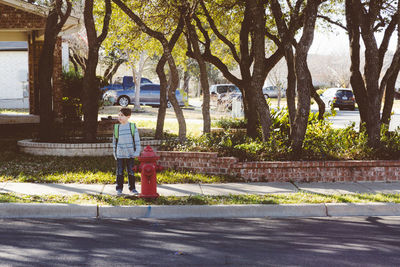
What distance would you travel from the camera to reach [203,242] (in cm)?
551

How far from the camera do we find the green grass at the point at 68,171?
8.57 metres

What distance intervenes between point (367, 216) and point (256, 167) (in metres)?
2.47

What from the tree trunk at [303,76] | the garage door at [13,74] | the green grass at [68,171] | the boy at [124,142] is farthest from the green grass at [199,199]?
the garage door at [13,74]

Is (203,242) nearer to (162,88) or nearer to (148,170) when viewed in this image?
(148,170)

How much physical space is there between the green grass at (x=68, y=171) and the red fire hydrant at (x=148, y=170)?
Result: 1337mm

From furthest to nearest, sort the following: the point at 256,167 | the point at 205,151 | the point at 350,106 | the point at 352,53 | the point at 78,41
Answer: the point at 350,106
the point at 78,41
the point at 352,53
the point at 205,151
the point at 256,167

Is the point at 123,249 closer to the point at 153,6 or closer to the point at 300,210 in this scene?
the point at 300,210

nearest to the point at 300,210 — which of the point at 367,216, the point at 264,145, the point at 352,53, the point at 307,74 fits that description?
the point at 367,216

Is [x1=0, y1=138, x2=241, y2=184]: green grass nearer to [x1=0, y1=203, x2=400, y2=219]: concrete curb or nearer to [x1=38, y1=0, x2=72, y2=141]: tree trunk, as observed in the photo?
[x1=38, y1=0, x2=72, y2=141]: tree trunk

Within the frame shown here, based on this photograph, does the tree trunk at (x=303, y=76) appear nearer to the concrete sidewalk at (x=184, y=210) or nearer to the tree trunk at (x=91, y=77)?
the concrete sidewalk at (x=184, y=210)

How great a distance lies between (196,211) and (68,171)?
3.46m

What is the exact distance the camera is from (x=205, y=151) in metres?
9.50

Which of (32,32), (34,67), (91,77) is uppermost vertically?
(32,32)

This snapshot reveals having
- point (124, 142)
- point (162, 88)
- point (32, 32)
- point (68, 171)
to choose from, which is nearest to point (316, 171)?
point (124, 142)
